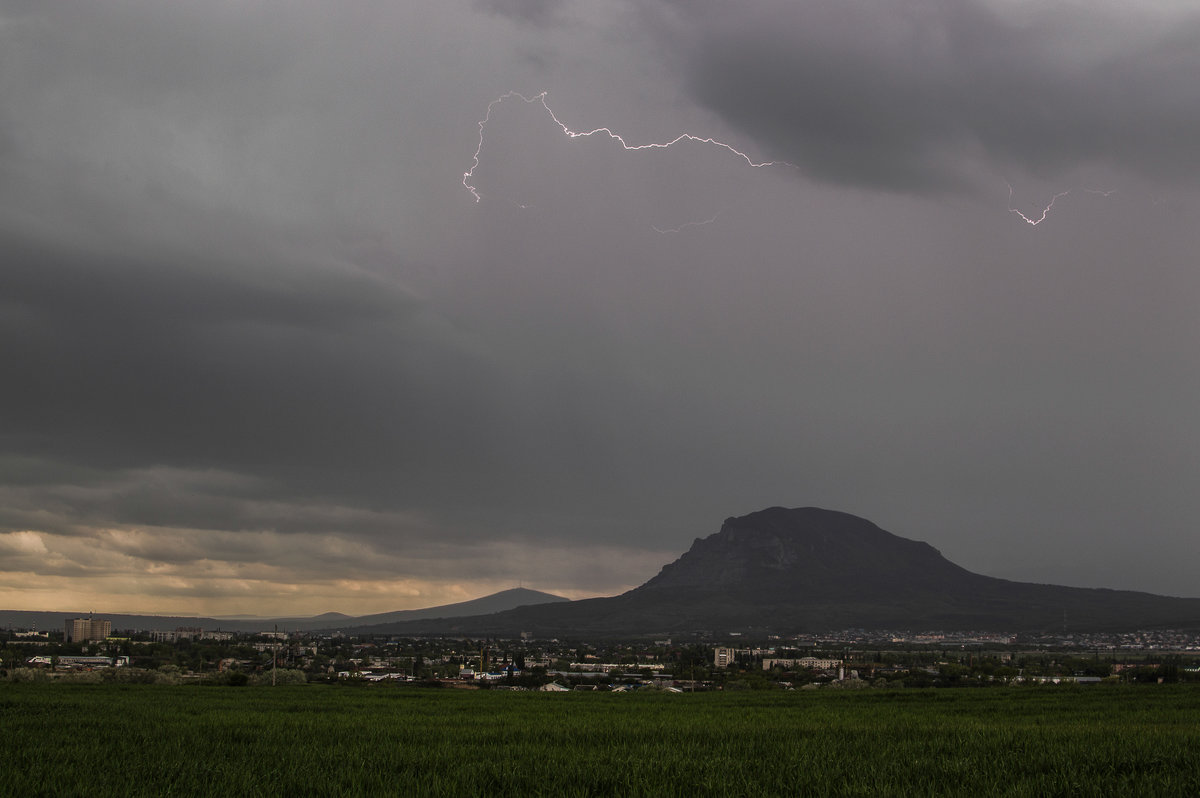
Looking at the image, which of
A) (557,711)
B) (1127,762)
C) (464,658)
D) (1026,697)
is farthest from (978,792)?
(464,658)

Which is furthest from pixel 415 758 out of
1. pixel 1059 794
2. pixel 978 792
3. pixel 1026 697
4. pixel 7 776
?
pixel 1026 697

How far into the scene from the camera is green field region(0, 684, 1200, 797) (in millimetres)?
12375

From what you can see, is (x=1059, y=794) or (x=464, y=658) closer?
(x=1059, y=794)

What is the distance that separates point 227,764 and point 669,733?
10021 millimetres

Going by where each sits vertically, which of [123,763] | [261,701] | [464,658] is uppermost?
[123,763]

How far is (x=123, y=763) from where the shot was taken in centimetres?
1520

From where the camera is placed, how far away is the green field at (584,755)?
12.4 metres

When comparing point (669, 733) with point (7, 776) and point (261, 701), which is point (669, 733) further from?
point (261, 701)

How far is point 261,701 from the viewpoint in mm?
38156

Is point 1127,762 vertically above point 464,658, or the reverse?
point 1127,762

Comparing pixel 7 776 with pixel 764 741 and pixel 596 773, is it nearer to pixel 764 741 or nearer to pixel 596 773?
pixel 596 773

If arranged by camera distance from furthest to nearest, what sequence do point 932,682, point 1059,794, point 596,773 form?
point 932,682, point 596,773, point 1059,794

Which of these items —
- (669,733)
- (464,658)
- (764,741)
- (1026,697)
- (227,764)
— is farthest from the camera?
(464,658)

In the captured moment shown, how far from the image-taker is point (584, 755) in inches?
634
